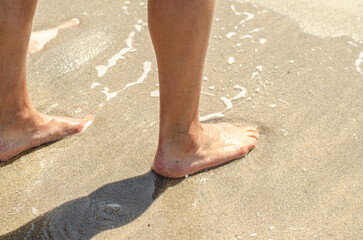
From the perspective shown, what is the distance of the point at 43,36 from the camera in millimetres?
2992

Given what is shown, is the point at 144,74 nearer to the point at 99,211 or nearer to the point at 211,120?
the point at 211,120

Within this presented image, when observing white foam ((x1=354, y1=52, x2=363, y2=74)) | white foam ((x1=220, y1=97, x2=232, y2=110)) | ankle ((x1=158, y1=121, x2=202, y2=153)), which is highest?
ankle ((x1=158, y1=121, x2=202, y2=153))

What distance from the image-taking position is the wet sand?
1856 mm

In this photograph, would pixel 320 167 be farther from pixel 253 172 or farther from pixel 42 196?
pixel 42 196

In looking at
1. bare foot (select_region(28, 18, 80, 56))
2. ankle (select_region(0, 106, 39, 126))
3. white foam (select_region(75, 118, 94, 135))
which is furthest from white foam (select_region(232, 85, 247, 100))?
bare foot (select_region(28, 18, 80, 56))

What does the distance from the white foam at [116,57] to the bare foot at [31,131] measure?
0.48 metres

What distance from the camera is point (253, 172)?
6.89ft

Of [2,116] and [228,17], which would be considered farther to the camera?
[228,17]

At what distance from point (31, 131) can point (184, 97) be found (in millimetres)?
758

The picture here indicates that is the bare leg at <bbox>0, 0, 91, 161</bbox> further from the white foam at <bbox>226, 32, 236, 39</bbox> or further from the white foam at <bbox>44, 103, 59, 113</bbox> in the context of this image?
the white foam at <bbox>226, 32, 236, 39</bbox>

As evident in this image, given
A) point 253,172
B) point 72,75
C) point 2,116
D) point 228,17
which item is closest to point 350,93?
point 253,172

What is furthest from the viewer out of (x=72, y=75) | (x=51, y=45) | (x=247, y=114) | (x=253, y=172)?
(x=51, y=45)

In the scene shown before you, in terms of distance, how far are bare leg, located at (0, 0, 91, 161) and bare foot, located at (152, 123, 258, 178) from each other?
0.50m

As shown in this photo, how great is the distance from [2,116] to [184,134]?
0.80 metres
